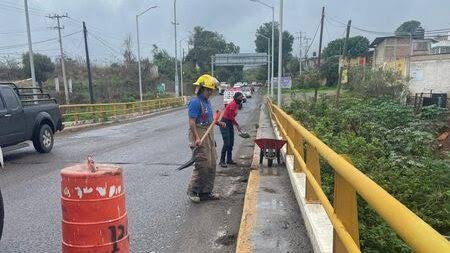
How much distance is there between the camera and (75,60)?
66750mm

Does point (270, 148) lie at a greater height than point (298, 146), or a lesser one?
lesser

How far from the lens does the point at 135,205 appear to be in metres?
6.52

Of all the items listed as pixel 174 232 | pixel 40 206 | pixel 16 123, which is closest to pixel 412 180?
pixel 174 232

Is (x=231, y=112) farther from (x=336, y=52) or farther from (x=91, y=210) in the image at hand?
(x=336, y=52)

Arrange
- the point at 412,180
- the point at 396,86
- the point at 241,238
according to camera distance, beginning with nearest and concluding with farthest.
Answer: the point at 241,238 → the point at 412,180 → the point at 396,86

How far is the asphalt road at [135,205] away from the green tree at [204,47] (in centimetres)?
10082

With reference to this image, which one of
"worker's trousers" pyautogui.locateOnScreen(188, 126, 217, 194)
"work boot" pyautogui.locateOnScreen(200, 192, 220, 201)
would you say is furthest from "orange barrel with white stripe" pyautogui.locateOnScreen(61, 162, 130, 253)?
"work boot" pyautogui.locateOnScreen(200, 192, 220, 201)

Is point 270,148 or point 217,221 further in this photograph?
point 270,148

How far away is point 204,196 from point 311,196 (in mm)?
2118

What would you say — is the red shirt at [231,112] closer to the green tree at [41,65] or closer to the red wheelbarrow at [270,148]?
the red wheelbarrow at [270,148]

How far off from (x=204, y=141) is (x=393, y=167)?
310 cm

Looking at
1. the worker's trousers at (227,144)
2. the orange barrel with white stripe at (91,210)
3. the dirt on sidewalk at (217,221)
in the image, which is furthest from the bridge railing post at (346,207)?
the worker's trousers at (227,144)

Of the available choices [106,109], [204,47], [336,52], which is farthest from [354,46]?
[106,109]

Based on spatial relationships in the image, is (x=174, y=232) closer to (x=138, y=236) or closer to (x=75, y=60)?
(x=138, y=236)
